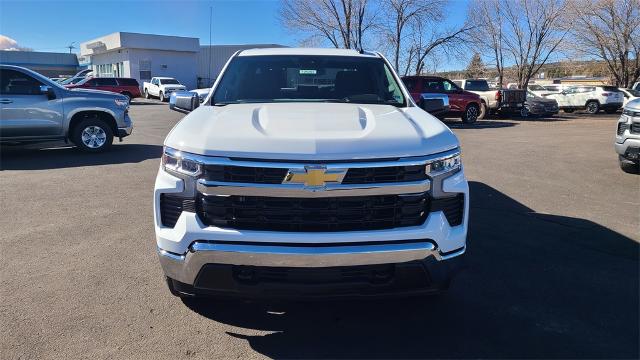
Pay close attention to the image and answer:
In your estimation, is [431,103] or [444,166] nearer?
[444,166]

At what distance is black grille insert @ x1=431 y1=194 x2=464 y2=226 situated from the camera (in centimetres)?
287

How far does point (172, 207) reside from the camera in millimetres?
2865

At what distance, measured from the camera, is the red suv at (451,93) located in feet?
62.6

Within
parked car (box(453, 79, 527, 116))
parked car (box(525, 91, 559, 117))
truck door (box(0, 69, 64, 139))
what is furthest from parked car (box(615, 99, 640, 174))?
parked car (box(525, 91, 559, 117))

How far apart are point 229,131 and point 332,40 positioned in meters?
28.5

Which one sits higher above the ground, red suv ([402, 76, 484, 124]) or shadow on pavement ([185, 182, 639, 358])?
red suv ([402, 76, 484, 124])

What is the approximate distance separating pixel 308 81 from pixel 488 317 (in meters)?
2.48

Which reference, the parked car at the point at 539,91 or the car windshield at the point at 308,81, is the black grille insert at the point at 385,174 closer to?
the car windshield at the point at 308,81

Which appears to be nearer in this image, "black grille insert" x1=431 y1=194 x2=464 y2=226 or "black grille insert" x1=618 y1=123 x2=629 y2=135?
"black grille insert" x1=431 y1=194 x2=464 y2=226

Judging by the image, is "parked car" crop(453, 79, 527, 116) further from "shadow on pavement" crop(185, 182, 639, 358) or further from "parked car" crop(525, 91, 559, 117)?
"shadow on pavement" crop(185, 182, 639, 358)

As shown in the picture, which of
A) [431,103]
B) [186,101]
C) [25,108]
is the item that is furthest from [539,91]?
[186,101]

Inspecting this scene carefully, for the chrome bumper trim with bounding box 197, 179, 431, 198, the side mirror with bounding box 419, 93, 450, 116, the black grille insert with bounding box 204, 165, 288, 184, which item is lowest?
the chrome bumper trim with bounding box 197, 179, 431, 198

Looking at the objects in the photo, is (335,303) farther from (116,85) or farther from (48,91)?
(116,85)

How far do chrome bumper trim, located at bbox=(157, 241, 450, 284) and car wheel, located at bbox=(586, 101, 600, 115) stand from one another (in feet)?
95.8
